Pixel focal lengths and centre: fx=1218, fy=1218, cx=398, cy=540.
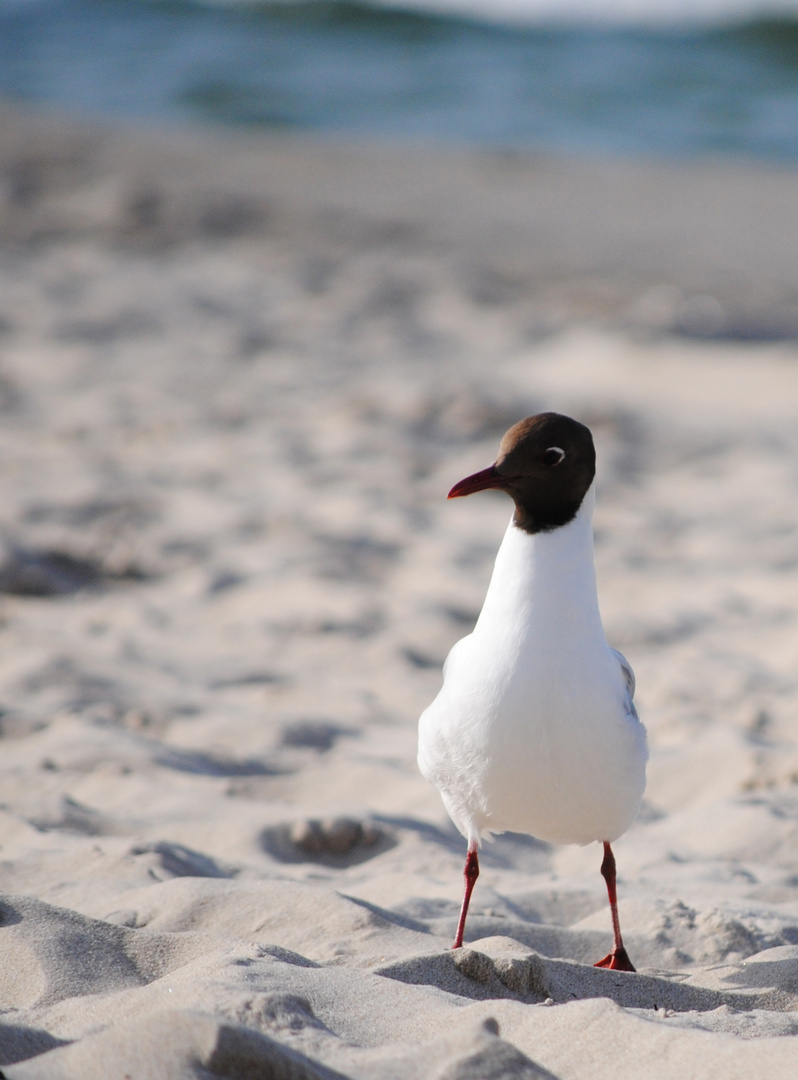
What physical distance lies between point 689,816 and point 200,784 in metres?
1.53

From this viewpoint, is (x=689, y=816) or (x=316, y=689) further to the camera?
(x=316, y=689)

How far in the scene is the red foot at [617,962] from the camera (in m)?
2.66

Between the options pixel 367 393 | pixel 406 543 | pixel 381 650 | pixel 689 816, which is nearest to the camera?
pixel 689 816

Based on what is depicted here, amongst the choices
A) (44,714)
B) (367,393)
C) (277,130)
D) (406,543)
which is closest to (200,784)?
(44,714)

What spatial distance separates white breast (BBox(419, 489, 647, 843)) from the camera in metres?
2.58

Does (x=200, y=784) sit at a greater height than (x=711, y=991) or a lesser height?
lesser

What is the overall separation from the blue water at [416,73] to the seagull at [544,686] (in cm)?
1469

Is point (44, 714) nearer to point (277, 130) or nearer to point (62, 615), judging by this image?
point (62, 615)

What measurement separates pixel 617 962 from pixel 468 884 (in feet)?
1.21

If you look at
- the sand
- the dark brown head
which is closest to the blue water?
the sand

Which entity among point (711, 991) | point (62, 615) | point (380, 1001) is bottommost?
point (62, 615)

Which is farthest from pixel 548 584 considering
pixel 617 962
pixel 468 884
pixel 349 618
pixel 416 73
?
pixel 416 73

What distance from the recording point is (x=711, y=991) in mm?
2545

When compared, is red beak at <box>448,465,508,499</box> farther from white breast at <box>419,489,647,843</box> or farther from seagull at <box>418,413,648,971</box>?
white breast at <box>419,489,647,843</box>
